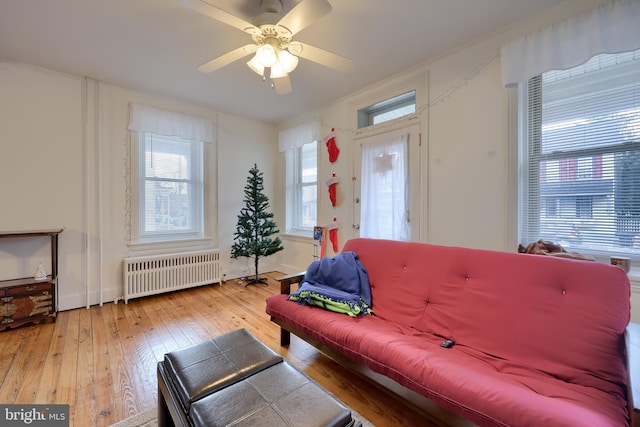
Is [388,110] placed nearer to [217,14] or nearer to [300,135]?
[300,135]

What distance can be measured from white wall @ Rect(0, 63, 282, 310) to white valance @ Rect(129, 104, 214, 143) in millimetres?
Result: 112

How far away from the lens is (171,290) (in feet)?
11.4

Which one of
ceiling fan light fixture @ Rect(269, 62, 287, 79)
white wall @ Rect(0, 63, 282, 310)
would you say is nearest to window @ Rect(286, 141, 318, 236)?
white wall @ Rect(0, 63, 282, 310)

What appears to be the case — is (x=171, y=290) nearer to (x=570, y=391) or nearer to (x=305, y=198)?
(x=305, y=198)

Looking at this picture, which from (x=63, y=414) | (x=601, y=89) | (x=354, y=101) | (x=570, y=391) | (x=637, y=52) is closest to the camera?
(x=570, y=391)

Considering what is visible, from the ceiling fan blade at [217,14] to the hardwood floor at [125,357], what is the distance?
2.26m

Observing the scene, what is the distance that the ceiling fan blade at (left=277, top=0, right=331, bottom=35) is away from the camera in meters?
1.39

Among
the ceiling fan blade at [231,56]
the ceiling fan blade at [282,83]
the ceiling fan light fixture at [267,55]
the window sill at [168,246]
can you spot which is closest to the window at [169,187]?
the window sill at [168,246]

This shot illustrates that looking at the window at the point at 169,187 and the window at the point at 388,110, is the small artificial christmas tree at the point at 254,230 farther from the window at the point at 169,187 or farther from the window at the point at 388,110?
the window at the point at 388,110

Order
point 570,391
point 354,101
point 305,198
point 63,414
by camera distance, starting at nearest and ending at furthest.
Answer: point 570,391 → point 63,414 → point 354,101 → point 305,198

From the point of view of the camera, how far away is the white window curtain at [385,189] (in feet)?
9.36

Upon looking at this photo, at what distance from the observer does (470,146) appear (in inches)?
92.8

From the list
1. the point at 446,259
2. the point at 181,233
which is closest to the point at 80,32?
the point at 181,233

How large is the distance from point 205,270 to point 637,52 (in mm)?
4590
